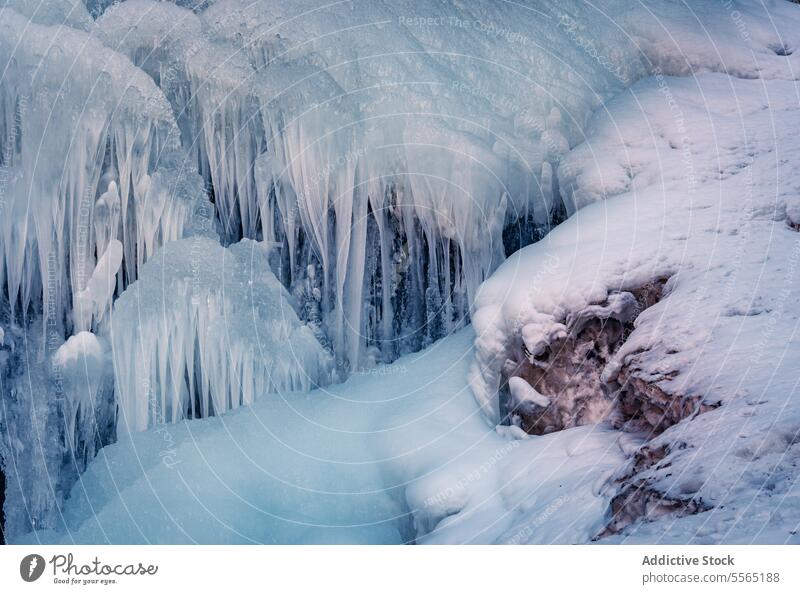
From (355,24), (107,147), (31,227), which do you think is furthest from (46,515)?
(355,24)

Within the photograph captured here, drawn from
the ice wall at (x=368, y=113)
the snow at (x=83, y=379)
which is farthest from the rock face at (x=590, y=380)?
the snow at (x=83, y=379)

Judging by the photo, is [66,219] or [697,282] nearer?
[697,282]

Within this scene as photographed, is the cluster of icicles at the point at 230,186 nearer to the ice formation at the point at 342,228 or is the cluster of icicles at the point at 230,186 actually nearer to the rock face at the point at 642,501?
the ice formation at the point at 342,228

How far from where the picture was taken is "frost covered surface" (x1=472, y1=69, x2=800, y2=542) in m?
3.38

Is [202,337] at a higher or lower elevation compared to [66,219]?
lower

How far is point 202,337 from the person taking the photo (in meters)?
5.55
